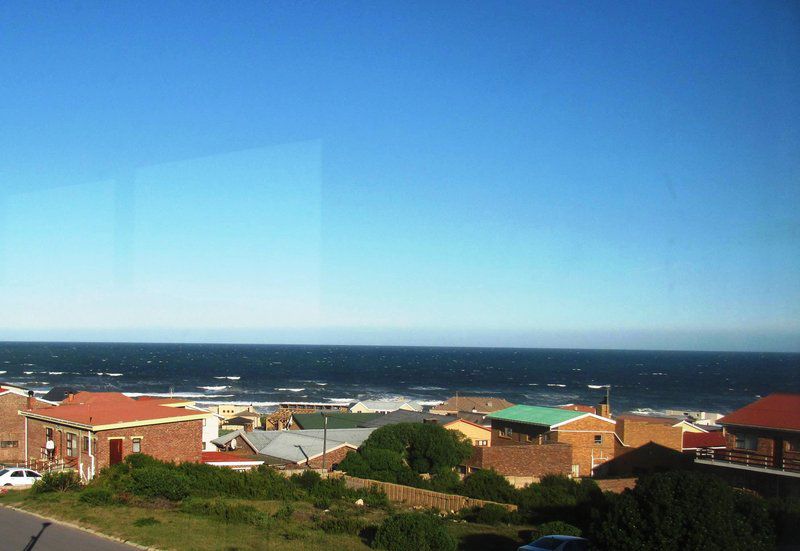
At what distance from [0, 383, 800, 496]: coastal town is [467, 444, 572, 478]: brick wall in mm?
39

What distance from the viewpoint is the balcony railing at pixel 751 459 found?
2414 centimetres

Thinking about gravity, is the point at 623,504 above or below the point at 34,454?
above

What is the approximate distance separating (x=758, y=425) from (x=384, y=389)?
80926mm

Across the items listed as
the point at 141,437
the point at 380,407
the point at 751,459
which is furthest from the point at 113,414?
the point at 380,407

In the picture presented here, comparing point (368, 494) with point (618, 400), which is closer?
point (368, 494)

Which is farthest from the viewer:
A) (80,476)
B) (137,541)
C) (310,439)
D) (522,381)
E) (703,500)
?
(522,381)

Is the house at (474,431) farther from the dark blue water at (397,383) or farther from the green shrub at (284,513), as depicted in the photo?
the dark blue water at (397,383)

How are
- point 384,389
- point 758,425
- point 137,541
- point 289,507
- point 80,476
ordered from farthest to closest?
1. point 384,389
2. point 758,425
3. point 80,476
4. point 289,507
5. point 137,541

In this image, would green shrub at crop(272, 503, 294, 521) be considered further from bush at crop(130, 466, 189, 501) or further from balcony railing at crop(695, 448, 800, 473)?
balcony railing at crop(695, 448, 800, 473)

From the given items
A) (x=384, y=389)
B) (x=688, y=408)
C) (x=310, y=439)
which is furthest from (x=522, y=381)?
(x=310, y=439)

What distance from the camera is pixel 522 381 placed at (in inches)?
4828

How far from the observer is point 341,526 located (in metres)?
17.1

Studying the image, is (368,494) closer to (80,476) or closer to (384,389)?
(80,476)

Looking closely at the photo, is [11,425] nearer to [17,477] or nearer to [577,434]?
[17,477]
